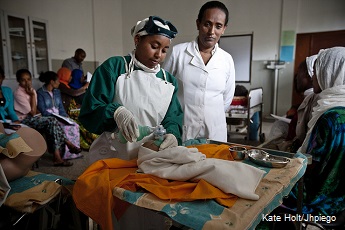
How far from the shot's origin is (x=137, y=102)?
130 cm

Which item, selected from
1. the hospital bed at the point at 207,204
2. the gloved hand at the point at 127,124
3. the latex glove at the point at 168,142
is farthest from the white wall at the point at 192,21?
the hospital bed at the point at 207,204

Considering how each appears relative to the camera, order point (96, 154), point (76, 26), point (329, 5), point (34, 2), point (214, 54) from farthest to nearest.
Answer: point (76, 26) → point (329, 5) → point (34, 2) → point (214, 54) → point (96, 154)

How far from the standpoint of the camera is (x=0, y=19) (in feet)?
14.8

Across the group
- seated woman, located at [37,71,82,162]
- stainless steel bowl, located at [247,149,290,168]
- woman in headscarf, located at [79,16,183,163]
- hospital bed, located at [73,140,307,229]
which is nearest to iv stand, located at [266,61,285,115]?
seated woman, located at [37,71,82,162]

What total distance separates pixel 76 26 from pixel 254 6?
425 centimetres

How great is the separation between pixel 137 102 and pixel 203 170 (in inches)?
22.7

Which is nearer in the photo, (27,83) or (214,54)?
(214,54)

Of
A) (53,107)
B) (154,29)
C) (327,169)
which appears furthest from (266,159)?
(53,107)

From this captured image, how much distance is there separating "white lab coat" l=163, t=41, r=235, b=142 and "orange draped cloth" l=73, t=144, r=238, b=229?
0.98 m

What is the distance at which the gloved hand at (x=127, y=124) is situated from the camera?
42.4 inches

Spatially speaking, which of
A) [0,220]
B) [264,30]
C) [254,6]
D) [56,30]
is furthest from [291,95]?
[0,220]

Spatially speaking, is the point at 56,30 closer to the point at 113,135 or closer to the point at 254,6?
the point at 254,6

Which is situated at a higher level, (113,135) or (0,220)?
(113,135)

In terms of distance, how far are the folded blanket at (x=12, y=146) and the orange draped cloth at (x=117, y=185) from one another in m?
0.55
